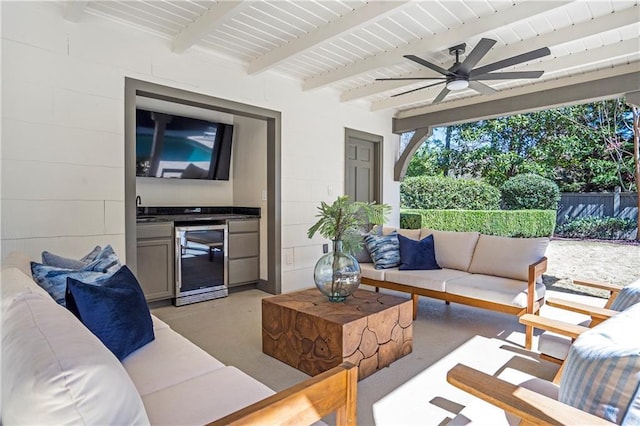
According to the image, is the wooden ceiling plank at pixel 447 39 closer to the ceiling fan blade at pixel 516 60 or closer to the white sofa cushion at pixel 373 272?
the ceiling fan blade at pixel 516 60

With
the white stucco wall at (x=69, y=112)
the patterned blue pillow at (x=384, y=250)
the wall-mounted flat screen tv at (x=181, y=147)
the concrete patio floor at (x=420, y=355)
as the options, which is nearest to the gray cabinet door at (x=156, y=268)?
the concrete patio floor at (x=420, y=355)

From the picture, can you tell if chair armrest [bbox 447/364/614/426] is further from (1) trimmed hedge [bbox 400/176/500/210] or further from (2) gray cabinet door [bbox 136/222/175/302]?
(1) trimmed hedge [bbox 400/176/500/210]

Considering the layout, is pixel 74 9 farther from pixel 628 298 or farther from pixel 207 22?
pixel 628 298

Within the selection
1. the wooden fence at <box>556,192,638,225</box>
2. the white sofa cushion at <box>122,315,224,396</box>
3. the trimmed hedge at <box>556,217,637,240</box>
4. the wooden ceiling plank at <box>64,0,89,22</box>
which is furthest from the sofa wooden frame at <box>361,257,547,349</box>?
the wooden ceiling plank at <box>64,0,89,22</box>

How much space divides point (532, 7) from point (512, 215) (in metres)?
3.37

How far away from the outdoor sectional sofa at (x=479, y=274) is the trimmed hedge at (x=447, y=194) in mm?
2252

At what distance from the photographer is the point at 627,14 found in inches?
114

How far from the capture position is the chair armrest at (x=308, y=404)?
1011mm

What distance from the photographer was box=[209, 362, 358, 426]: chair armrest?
1011 millimetres

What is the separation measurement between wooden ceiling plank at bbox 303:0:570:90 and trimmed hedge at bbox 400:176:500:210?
3248 millimetres

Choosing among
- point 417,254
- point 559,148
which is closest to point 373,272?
point 417,254

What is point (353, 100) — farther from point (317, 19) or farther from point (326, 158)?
point (317, 19)

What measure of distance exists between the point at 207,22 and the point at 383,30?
62.8 inches

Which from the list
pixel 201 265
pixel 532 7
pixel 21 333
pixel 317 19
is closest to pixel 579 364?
pixel 21 333
